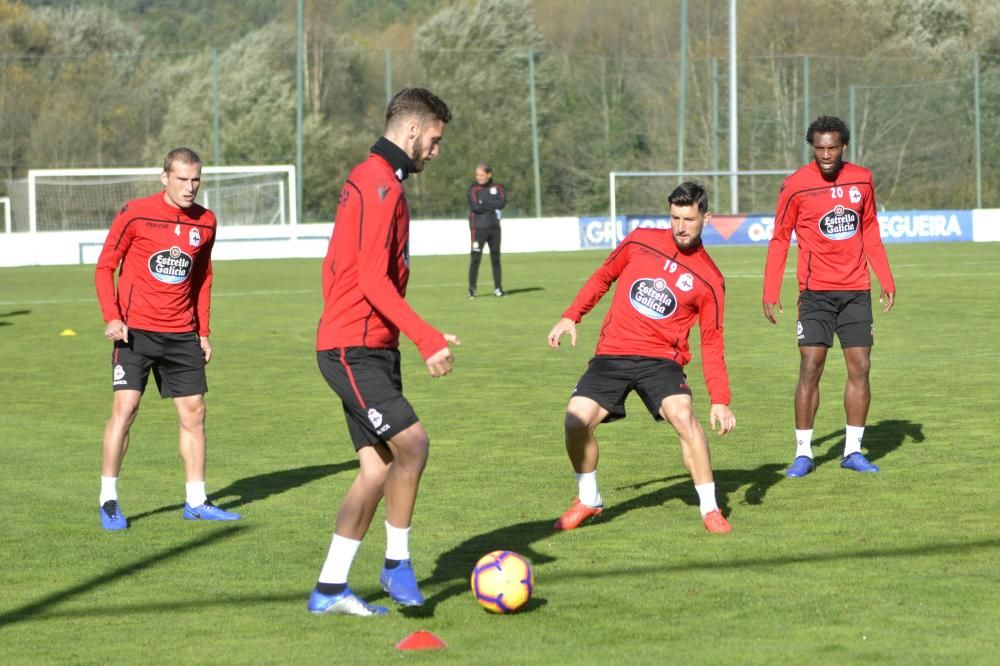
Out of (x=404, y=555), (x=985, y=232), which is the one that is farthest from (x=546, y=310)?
(x=985, y=232)

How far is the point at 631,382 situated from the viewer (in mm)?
7695

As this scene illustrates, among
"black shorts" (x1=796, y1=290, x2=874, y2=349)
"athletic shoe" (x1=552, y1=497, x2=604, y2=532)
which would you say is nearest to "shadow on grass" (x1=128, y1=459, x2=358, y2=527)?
"athletic shoe" (x1=552, y1=497, x2=604, y2=532)

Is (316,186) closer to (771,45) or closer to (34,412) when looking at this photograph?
(771,45)

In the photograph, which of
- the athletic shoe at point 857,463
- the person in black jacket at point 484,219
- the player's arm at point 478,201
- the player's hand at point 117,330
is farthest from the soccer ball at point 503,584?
the player's arm at point 478,201

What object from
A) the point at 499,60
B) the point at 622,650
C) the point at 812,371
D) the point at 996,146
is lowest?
the point at 622,650

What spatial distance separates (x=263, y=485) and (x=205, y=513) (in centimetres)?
112

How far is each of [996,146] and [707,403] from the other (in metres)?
40.5

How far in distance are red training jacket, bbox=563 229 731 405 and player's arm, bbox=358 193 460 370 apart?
7.02ft

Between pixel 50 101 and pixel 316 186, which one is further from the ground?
pixel 50 101

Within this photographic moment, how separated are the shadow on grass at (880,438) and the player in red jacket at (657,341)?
88.1 inches

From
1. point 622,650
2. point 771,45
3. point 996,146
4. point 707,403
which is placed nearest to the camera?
point 622,650

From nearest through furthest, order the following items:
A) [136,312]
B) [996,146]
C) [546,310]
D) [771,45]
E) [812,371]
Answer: [136,312] → [812,371] → [546,310] → [996,146] → [771,45]

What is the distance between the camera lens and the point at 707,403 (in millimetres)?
12633

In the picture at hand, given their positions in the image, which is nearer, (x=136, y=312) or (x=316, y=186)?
(x=136, y=312)
